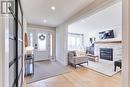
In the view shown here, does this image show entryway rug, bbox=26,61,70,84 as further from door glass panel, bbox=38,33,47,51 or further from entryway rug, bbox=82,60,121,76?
door glass panel, bbox=38,33,47,51

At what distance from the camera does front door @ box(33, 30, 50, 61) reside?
6.28 m

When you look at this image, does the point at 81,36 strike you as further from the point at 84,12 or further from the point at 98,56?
the point at 84,12

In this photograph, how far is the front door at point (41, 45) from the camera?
628cm

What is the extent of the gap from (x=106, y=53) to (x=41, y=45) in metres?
4.46

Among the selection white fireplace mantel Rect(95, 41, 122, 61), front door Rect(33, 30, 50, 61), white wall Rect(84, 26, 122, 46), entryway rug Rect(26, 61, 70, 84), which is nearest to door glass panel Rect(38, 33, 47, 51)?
front door Rect(33, 30, 50, 61)

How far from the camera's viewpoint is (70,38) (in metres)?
9.13

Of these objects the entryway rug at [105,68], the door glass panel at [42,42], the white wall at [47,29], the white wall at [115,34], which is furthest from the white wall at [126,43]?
the door glass panel at [42,42]

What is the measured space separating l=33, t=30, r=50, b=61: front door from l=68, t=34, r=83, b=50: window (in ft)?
9.57

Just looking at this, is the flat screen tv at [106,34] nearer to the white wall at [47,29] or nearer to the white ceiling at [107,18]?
the white ceiling at [107,18]

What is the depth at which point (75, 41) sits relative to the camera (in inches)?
371

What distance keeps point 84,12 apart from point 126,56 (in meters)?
2.32

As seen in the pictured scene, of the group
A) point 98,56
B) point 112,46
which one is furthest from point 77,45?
point 112,46

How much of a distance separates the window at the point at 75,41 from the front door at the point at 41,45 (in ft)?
9.57

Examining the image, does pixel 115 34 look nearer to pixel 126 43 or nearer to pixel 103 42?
pixel 103 42
